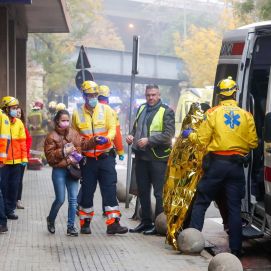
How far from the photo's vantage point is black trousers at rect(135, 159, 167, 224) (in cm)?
955

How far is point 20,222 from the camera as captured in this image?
34.8 feet

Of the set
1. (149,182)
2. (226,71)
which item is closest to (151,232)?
(149,182)

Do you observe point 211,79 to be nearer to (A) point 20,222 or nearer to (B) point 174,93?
(B) point 174,93

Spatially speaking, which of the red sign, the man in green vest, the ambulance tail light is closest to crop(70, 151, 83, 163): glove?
the man in green vest

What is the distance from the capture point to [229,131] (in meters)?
8.09

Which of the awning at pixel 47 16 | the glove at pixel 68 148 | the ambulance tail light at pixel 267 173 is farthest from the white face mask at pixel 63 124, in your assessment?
the awning at pixel 47 16

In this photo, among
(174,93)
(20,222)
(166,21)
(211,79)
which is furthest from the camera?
(166,21)

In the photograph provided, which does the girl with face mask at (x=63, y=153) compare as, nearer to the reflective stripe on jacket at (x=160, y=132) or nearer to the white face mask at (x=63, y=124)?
the white face mask at (x=63, y=124)

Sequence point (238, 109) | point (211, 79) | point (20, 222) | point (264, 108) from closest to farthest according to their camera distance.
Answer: point (238, 109)
point (264, 108)
point (20, 222)
point (211, 79)

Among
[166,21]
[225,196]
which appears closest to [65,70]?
[225,196]

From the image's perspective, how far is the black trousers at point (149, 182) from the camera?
9.55 meters

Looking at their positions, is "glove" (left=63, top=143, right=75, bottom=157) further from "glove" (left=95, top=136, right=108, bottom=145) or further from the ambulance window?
the ambulance window

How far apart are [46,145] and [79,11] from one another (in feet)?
105

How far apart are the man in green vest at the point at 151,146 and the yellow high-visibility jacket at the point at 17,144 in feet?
5.93
